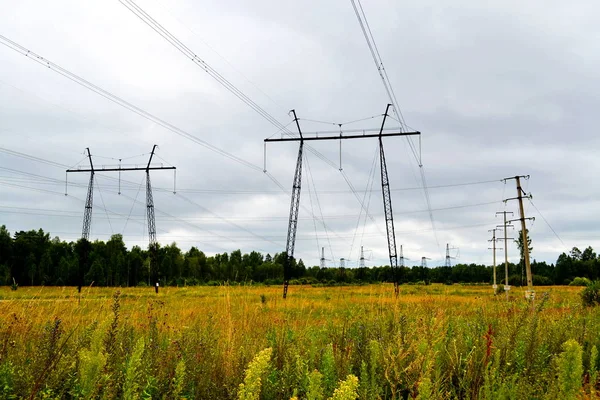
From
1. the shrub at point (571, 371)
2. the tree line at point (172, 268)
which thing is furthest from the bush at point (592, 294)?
the tree line at point (172, 268)

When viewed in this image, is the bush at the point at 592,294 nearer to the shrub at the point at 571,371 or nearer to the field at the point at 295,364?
the field at the point at 295,364

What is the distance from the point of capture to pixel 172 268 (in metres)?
124

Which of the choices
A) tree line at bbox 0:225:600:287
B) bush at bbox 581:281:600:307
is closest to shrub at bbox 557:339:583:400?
bush at bbox 581:281:600:307

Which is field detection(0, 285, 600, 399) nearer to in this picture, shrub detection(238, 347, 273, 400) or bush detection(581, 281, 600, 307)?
shrub detection(238, 347, 273, 400)

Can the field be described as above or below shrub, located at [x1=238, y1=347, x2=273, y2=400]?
below

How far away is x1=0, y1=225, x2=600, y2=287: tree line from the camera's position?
82.4m

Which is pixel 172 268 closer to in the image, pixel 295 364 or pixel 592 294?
pixel 592 294

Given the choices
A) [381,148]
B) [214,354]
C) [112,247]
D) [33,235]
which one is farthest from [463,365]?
[33,235]

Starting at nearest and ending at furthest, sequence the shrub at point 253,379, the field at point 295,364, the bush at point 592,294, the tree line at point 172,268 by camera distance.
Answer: the shrub at point 253,379 → the field at point 295,364 → the bush at point 592,294 → the tree line at point 172,268

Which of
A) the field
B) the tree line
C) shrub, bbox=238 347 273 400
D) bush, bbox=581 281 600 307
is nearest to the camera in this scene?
shrub, bbox=238 347 273 400

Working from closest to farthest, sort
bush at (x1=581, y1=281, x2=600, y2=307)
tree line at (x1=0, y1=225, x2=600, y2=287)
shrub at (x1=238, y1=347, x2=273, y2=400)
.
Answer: shrub at (x1=238, y1=347, x2=273, y2=400), bush at (x1=581, y1=281, x2=600, y2=307), tree line at (x1=0, y1=225, x2=600, y2=287)

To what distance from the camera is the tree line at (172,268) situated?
8238cm

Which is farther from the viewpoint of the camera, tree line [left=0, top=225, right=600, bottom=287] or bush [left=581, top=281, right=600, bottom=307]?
tree line [left=0, top=225, right=600, bottom=287]

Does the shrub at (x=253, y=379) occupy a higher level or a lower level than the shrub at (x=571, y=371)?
higher
